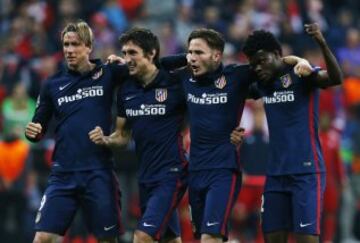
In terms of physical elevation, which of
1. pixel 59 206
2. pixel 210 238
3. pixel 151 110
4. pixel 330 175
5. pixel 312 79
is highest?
pixel 312 79

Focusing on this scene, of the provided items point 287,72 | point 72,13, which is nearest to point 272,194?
point 287,72

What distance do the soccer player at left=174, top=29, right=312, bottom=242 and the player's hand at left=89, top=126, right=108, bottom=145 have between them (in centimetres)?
90

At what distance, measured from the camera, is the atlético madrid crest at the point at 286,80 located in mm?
12312

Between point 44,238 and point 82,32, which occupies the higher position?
point 82,32

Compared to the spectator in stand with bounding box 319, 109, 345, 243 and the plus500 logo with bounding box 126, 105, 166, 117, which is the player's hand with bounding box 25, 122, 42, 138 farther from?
the spectator in stand with bounding box 319, 109, 345, 243

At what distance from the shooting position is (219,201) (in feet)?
39.6

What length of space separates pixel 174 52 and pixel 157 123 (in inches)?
362

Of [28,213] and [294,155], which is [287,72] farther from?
[28,213]

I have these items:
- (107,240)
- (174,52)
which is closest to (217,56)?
(107,240)

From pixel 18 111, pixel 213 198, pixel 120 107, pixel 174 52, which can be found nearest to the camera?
pixel 213 198

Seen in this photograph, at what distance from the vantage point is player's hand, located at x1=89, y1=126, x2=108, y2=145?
12.3m

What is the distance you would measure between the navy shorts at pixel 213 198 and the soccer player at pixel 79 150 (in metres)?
0.84

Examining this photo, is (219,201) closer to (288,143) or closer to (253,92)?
(288,143)

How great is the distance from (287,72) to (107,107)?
1.90 m
